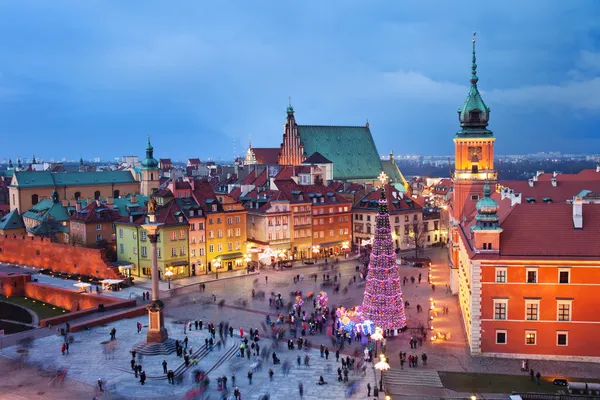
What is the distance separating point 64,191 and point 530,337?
78.9 meters

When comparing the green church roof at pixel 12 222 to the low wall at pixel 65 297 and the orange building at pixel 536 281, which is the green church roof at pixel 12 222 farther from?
the orange building at pixel 536 281

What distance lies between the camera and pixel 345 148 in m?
108

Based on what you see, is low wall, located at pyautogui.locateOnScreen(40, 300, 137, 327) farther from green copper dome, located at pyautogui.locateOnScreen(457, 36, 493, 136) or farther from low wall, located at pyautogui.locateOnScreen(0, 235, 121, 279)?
green copper dome, located at pyautogui.locateOnScreen(457, 36, 493, 136)

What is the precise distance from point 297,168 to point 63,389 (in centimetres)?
6357

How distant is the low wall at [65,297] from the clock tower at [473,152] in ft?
106

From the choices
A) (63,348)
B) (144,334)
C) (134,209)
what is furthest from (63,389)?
(134,209)

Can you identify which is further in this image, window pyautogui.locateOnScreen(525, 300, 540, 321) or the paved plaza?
window pyautogui.locateOnScreen(525, 300, 540, 321)

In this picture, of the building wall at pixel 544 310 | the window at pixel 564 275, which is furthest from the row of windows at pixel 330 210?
the window at pixel 564 275

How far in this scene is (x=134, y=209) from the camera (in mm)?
68500

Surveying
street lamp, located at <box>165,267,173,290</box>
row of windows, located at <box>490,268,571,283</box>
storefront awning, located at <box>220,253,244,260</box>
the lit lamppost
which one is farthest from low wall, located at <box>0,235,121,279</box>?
row of windows, located at <box>490,268,571,283</box>

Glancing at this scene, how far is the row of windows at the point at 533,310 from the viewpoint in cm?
3572

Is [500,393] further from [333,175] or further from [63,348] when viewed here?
[333,175]

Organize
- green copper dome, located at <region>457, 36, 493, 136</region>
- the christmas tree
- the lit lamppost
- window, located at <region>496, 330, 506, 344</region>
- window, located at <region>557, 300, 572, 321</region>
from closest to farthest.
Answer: window, located at <region>557, 300, 572, 321</region> → window, located at <region>496, 330, 506, 344</region> → the christmas tree → green copper dome, located at <region>457, 36, 493, 136</region> → the lit lamppost

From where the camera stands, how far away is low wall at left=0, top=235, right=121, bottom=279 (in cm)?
5950
